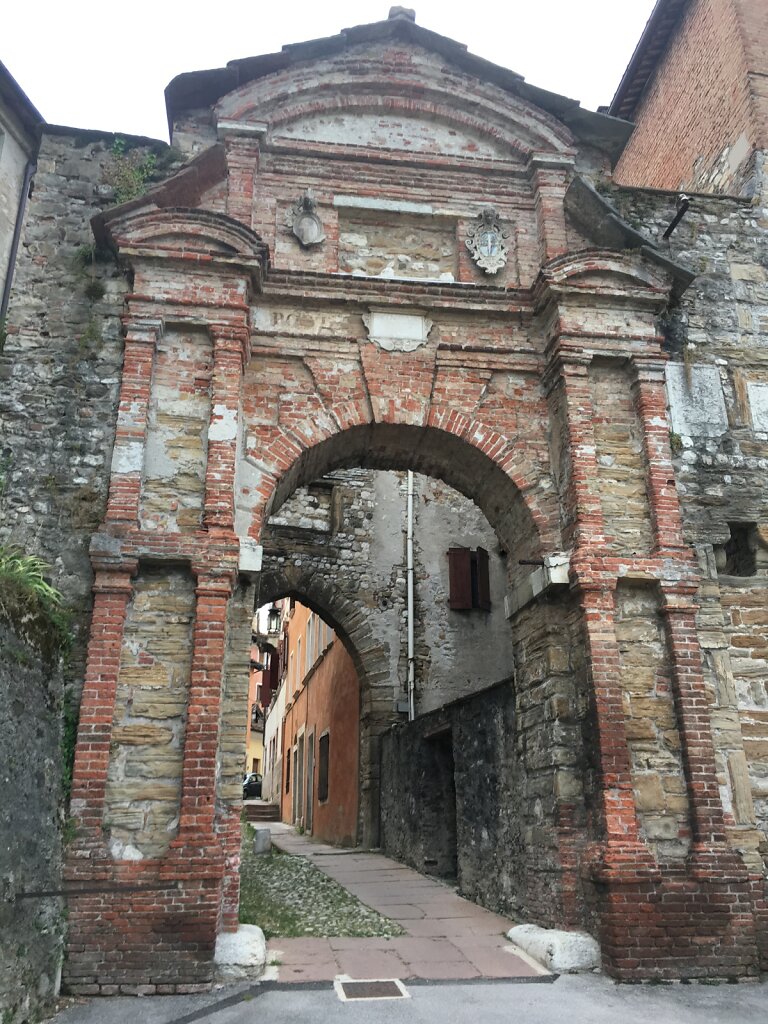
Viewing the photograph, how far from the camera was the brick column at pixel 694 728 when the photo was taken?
5848mm

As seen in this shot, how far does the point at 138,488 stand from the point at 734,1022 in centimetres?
520

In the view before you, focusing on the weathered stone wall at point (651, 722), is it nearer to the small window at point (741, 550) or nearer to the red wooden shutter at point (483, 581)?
the small window at point (741, 550)

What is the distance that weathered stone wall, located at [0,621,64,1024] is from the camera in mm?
4395

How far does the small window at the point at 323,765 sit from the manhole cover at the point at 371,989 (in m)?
11.9

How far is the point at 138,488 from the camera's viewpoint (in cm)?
628

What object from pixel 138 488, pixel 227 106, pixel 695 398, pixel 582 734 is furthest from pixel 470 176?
pixel 582 734

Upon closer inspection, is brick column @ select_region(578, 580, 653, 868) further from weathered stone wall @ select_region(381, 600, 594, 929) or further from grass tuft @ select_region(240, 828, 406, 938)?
grass tuft @ select_region(240, 828, 406, 938)

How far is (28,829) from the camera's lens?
4828 mm

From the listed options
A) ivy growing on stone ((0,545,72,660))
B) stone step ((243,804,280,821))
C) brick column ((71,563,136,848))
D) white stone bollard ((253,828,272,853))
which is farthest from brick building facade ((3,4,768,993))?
stone step ((243,804,280,821))

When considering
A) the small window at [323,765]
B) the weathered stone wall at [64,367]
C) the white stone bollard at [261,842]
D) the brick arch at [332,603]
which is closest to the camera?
the weathered stone wall at [64,367]

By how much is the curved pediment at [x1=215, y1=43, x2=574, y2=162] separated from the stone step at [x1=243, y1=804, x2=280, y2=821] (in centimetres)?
2107

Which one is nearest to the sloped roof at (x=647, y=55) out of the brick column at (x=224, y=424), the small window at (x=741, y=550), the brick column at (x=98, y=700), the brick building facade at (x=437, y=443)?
the brick building facade at (x=437, y=443)

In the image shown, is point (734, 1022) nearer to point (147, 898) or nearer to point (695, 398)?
point (147, 898)

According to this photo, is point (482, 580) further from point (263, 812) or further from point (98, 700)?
point (263, 812)
